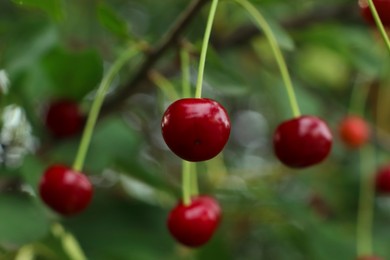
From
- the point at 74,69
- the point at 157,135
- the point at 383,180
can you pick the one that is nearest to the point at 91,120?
the point at 74,69

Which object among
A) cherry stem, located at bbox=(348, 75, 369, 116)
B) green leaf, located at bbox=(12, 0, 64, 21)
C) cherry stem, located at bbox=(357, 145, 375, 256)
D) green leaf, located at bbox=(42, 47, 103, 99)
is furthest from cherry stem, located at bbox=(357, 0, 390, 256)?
green leaf, located at bbox=(12, 0, 64, 21)

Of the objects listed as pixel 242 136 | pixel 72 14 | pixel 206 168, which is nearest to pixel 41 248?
pixel 206 168

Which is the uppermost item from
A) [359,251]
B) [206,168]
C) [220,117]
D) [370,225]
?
[220,117]

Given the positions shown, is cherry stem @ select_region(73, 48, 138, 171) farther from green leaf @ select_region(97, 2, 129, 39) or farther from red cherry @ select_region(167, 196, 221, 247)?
red cherry @ select_region(167, 196, 221, 247)

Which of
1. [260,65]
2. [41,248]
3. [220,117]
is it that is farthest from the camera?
[260,65]

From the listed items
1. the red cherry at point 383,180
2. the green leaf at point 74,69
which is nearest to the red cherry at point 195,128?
the green leaf at point 74,69

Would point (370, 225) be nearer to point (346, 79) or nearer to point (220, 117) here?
point (346, 79)

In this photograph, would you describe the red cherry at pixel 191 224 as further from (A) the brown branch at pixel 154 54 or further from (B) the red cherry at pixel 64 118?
(B) the red cherry at pixel 64 118
